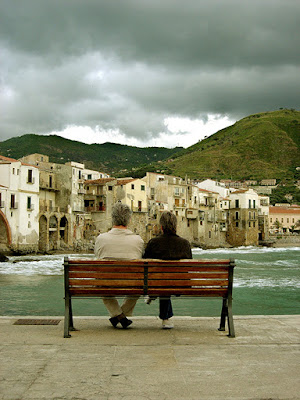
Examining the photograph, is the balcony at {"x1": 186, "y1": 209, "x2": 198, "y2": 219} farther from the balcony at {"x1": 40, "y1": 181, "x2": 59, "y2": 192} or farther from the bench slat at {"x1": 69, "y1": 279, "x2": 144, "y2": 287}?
the bench slat at {"x1": 69, "y1": 279, "x2": 144, "y2": 287}

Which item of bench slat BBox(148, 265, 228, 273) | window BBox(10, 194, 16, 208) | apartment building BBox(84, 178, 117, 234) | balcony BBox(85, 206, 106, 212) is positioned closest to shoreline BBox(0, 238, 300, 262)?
window BBox(10, 194, 16, 208)

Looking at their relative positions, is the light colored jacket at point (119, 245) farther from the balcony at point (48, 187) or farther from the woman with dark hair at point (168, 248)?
the balcony at point (48, 187)

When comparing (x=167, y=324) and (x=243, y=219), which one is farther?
(x=243, y=219)

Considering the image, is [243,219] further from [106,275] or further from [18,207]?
[106,275]

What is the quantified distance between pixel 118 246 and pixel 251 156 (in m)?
165

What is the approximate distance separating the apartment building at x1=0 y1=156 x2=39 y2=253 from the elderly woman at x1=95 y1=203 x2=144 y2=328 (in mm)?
44848

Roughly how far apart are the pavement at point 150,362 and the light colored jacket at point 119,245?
95cm

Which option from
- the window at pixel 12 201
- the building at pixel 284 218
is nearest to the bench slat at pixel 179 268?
the window at pixel 12 201

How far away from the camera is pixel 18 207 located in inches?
2007

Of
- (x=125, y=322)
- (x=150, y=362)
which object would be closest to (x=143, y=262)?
(x=125, y=322)

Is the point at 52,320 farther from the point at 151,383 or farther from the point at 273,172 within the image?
the point at 273,172

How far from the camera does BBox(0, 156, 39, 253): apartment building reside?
1943 inches

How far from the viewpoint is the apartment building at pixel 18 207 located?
162 feet

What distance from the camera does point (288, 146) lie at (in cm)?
17588
